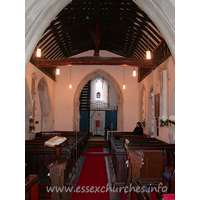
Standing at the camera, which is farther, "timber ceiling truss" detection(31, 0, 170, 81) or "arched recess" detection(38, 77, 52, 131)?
"arched recess" detection(38, 77, 52, 131)

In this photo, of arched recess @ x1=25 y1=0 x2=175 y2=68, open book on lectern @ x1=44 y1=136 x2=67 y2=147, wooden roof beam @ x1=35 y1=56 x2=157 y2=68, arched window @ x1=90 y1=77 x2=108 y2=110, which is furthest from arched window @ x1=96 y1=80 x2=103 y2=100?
arched recess @ x1=25 y1=0 x2=175 y2=68

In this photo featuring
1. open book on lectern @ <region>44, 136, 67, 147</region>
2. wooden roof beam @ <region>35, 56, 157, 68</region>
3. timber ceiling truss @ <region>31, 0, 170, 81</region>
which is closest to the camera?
open book on lectern @ <region>44, 136, 67, 147</region>

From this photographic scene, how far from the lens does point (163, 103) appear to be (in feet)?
25.4

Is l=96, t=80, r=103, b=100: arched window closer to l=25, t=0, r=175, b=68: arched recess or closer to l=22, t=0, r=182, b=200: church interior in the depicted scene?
l=22, t=0, r=182, b=200: church interior

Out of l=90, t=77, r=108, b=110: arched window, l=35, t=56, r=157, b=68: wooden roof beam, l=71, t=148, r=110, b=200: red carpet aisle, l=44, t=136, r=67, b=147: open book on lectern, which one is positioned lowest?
l=71, t=148, r=110, b=200: red carpet aisle

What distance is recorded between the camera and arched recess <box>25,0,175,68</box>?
2.11 m

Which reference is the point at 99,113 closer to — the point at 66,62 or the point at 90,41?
the point at 90,41

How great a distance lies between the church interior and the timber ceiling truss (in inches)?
1.4

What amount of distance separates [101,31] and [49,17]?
594 centimetres

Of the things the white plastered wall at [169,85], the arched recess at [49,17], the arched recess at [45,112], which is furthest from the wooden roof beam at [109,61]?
the arched recess at [49,17]

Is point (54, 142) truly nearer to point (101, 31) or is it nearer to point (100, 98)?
point (101, 31)

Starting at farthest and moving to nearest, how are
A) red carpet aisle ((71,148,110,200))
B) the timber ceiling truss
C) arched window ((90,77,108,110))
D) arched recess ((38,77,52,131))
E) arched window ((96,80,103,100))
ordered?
arched window ((96,80,103,100)) → arched window ((90,77,108,110)) → arched recess ((38,77,52,131)) → the timber ceiling truss → red carpet aisle ((71,148,110,200))

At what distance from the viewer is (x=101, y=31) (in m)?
8.25
